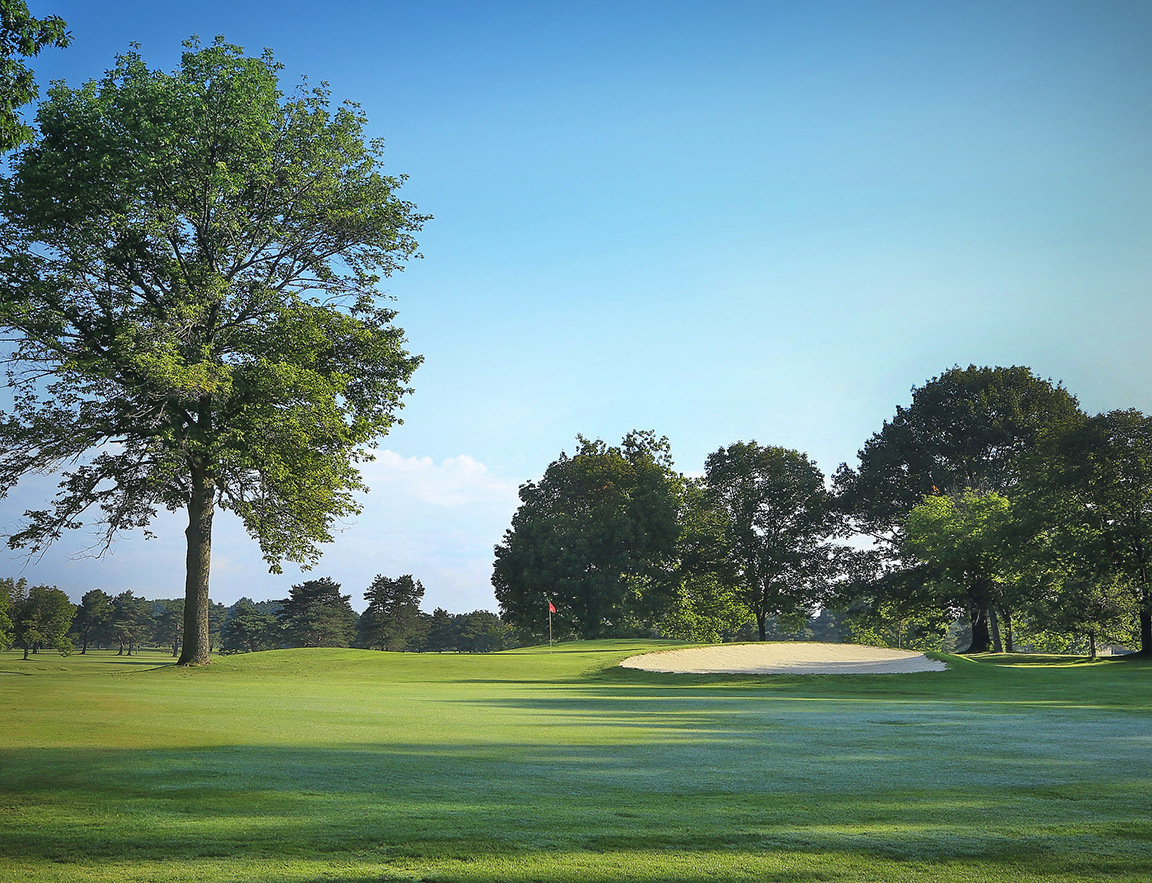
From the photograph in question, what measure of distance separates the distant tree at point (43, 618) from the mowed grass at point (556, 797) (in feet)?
295

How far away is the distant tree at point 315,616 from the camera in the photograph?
10356cm

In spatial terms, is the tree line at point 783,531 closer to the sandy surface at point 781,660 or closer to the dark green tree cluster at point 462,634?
the sandy surface at point 781,660

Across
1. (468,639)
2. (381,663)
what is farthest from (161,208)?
(468,639)

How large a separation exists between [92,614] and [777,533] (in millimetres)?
100286

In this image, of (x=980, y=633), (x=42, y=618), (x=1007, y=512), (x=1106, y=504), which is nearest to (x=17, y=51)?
(x=1106, y=504)

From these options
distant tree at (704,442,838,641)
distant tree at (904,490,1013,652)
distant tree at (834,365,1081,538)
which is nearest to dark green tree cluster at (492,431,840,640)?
distant tree at (704,442,838,641)

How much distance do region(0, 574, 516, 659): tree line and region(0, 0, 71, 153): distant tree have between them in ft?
293

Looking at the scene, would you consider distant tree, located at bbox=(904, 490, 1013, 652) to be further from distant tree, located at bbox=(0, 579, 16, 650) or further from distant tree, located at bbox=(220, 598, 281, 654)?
distant tree, located at bbox=(220, 598, 281, 654)

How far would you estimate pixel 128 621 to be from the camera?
124 m

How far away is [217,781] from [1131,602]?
4133 centimetres

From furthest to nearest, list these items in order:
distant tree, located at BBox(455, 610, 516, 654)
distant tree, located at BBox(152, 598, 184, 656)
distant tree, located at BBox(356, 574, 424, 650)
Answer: distant tree, located at BBox(152, 598, 184, 656) < distant tree, located at BBox(455, 610, 516, 654) < distant tree, located at BBox(356, 574, 424, 650)

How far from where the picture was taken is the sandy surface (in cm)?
3039

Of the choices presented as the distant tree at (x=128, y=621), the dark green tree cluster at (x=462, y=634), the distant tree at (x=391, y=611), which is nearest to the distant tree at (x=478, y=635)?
the dark green tree cluster at (x=462, y=634)

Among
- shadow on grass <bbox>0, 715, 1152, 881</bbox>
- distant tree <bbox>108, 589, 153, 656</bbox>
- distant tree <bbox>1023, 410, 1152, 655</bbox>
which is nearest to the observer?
shadow on grass <bbox>0, 715, 1152, 881</bbox>
